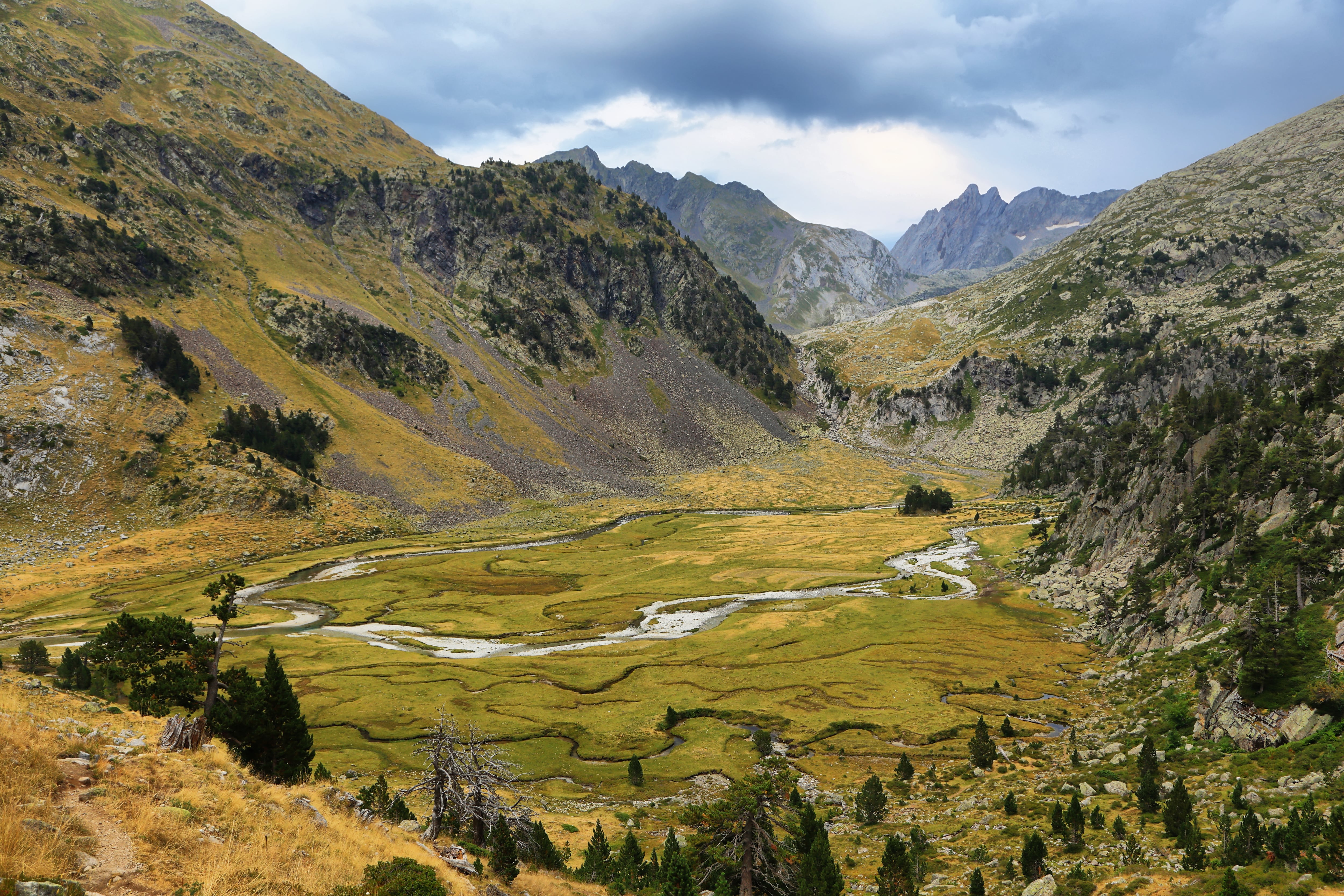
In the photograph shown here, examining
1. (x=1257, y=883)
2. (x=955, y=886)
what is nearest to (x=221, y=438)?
(x=955, y=886)

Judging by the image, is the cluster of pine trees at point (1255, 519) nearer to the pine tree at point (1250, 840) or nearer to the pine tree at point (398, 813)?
the pine tree at point (1250, 840)

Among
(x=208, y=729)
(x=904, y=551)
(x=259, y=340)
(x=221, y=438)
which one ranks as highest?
(x=259, y=340)

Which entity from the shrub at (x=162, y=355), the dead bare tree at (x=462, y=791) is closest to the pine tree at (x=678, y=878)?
the dead bare tree at (x=462, y=791)

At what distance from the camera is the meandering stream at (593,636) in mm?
89000

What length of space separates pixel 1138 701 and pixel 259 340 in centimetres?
20753

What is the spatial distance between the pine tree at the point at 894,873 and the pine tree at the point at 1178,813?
1293 cm

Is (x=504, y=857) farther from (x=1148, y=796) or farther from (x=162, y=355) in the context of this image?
(x=162, y=355)

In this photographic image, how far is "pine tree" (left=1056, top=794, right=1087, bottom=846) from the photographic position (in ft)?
107

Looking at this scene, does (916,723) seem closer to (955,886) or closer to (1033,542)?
(955,886)

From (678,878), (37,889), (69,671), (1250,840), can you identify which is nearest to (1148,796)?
(1250,840)

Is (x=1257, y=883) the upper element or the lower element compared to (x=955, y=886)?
upper

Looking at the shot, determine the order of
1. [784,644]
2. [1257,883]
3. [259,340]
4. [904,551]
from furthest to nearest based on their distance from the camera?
[259,340] < [904,551] < [784,644] < [1257,883]

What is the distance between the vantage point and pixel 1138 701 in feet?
176

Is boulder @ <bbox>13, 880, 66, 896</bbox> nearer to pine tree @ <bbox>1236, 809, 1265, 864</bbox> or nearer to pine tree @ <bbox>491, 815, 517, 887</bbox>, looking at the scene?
pine tree @ <bbox>491, 815, 517, 887</bbox>
